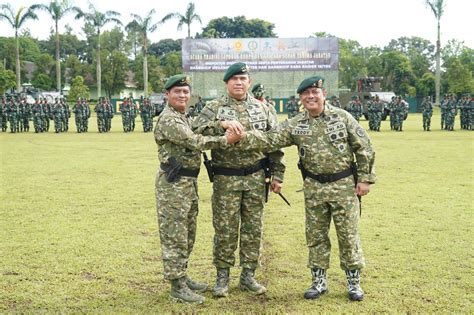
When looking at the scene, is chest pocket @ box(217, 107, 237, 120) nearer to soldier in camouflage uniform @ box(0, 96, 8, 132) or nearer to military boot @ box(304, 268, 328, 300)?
military boot @ box(304, 268, 328, 300)

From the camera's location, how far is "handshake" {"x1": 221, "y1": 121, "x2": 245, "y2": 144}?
4309 mm

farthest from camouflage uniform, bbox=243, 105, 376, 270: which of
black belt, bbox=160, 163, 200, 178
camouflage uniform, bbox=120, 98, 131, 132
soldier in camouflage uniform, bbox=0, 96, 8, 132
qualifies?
soldier in camouflage uniform, bbox=0, 96, 8, 132

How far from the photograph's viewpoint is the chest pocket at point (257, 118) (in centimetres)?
469

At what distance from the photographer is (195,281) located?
4.96 metres

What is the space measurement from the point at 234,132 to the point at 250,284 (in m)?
1.29

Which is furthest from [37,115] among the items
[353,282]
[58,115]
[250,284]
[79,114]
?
[353,282]

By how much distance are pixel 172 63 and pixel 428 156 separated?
50968mm

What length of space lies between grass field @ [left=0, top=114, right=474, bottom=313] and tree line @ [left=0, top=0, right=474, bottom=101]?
38.0 meters

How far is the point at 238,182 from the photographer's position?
4.61 metres

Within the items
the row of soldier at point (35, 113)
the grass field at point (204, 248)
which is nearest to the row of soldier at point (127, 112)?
the row of soldier at point (35, 113)

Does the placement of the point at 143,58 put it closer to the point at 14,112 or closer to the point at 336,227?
the point at 14,112

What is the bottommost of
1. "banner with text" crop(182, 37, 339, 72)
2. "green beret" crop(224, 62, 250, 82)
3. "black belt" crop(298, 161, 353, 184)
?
"black belt" crop(298, 161, 353, 184)

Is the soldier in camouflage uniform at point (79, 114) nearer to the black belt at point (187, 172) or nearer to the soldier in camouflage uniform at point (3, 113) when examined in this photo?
the soldier in camouflage uniform at point (3, 113)

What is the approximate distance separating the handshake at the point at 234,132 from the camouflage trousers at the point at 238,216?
1.34 ft
